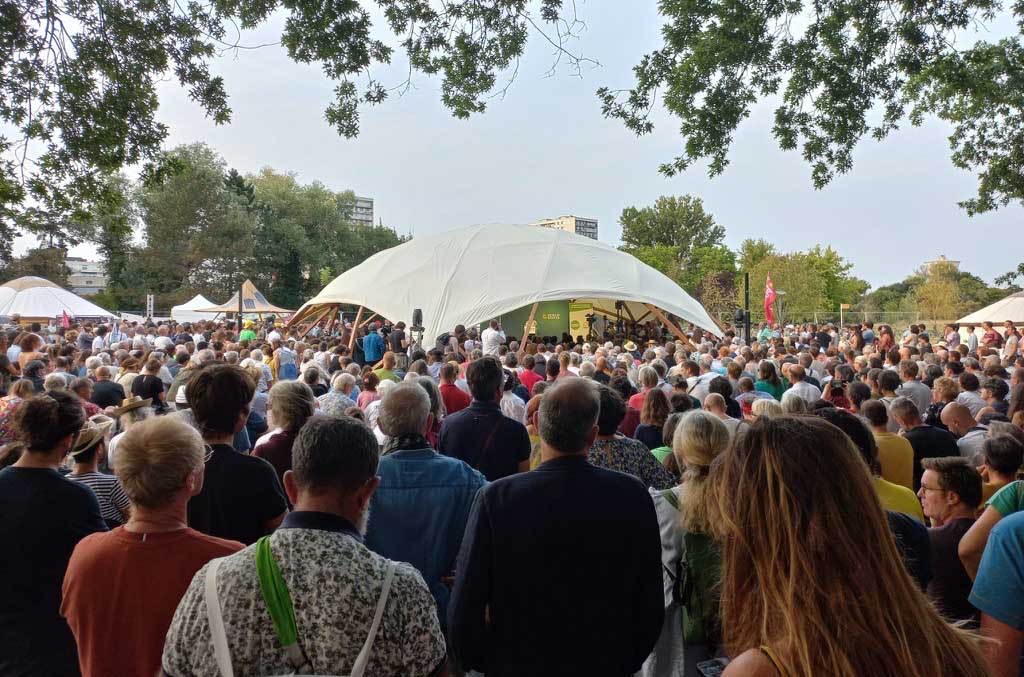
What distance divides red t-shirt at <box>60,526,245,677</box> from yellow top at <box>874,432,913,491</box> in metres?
4.87

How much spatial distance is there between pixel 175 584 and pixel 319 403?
5.64 m

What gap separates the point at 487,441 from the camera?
4.94 m

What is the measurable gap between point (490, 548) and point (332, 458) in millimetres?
851

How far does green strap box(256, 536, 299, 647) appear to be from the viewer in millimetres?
1728

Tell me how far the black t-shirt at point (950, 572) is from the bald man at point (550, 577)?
5.94 ft

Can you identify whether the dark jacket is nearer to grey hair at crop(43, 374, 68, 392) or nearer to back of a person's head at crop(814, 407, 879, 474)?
back of a person's head at crop(814, 407, 879, 474)

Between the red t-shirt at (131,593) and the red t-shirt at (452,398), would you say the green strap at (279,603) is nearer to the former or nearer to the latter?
the red t-shirt at (131,593)

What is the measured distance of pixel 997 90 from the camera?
365 inches

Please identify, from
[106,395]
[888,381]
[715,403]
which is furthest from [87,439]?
[888,381]

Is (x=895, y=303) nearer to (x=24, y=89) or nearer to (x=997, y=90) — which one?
(x=997, y=90)

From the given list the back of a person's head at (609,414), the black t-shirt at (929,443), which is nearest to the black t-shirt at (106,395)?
the back of a person's head at (609,414)

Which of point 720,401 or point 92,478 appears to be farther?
point 720,401

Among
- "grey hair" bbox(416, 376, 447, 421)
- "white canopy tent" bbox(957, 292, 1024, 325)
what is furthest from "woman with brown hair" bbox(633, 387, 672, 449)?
"white canopy tent" bbox(957, 292, 1024, 325)

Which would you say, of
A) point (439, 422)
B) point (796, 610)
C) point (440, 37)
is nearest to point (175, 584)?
point (796, 610)
